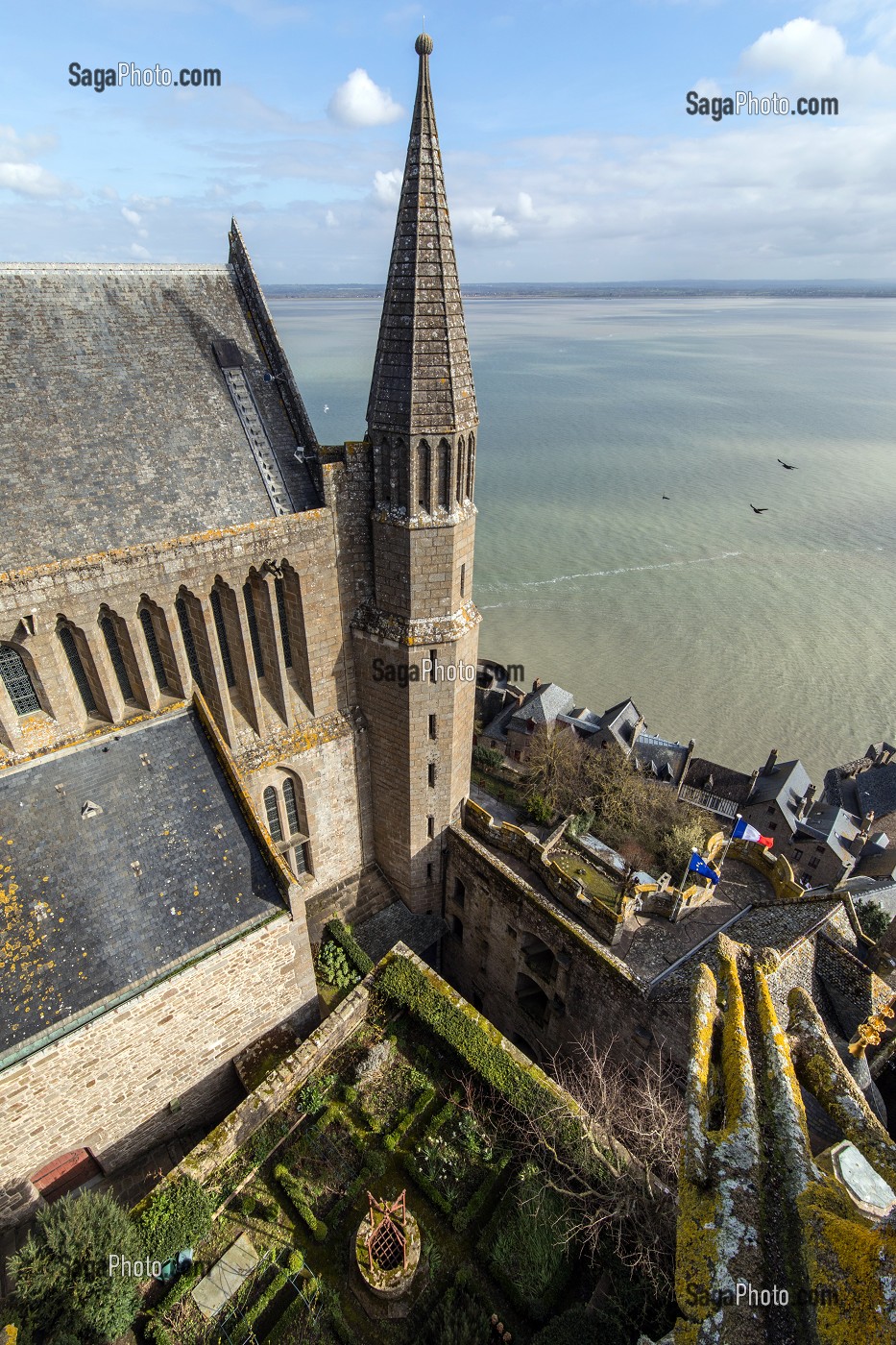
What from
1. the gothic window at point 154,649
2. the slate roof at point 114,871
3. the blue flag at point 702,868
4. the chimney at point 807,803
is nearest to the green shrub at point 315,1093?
the slate roof at point 114,871

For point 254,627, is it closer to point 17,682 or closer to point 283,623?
point 283,623

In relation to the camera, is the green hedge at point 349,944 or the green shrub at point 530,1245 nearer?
the green shrub at point 530,1245

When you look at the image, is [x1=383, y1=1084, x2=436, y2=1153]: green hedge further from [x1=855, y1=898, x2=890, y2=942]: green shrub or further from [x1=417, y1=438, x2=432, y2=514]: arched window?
[x1=855, y1=898, x2=890, y2=942]: green shrub

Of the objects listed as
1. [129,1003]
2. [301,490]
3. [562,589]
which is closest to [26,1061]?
[129,1003]

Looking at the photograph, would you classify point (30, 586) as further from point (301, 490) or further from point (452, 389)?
point (452, 389)

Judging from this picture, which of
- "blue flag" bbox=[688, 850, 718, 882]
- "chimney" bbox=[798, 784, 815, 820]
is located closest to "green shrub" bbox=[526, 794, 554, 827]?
"blue flag" bbox=[688, 850, 718, 882]

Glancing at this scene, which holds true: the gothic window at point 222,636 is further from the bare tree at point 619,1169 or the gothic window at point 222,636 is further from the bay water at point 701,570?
the bay water at point 701,570
